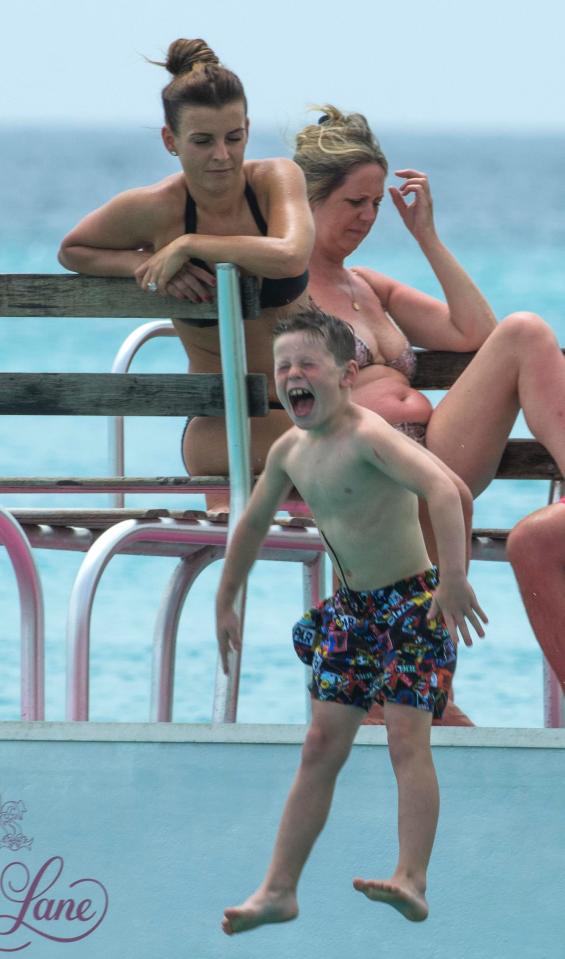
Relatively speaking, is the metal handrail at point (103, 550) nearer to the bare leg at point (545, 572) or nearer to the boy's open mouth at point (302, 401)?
the bare leg at point (545, 572)

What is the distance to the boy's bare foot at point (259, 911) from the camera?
281cm

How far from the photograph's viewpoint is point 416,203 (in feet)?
13.8

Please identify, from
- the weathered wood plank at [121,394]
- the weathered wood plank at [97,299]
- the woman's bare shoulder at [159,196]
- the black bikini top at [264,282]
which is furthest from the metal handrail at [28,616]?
the woman's bare shoulder at [159,196]

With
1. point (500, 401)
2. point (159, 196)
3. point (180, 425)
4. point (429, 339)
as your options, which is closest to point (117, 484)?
point (159, 196)

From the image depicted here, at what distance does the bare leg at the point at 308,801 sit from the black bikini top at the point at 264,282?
4.20 ft

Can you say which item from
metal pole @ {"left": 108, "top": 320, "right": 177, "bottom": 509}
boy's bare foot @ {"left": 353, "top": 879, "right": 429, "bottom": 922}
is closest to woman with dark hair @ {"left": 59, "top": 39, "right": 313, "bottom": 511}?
metal pole @ {"left": 108, "top": 320, "right": 177, "bottom": 509}

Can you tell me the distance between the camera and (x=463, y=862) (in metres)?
3.27

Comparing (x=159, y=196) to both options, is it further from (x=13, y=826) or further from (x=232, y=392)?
(x=13, y=826)

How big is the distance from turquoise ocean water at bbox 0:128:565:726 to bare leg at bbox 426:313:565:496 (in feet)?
22.7

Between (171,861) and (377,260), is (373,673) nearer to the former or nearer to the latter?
(171,861)

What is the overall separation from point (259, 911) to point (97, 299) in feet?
4.49

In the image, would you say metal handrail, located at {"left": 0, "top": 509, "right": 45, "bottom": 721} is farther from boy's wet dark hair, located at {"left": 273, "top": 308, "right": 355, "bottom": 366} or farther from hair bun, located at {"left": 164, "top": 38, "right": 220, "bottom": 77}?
boy's wet dark hair, located at {"left": 273, "top": 308, "right": 355, "bottom": 366}

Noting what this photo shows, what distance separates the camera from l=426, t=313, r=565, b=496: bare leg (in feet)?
12.1

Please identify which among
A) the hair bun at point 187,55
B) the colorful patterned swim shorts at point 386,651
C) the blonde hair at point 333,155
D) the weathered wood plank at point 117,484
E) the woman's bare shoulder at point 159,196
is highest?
the hair bun at point 187,55
